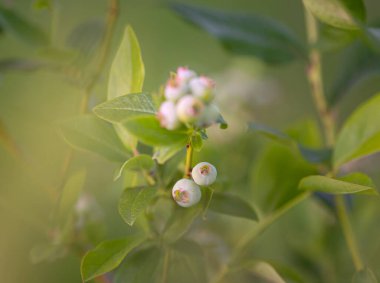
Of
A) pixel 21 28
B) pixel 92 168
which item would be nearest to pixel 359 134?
pixel 21 28

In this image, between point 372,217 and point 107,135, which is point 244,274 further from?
point 107,135

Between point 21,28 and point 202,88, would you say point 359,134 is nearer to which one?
point 202,88

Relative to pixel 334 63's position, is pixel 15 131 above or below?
below

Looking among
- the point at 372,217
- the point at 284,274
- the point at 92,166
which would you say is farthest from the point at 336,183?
the point at 92,166

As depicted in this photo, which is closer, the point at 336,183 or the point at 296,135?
the point at 336,183

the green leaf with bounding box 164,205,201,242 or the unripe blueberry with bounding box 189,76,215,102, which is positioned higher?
the unripe blueberry with bounding box 189,76,215,102

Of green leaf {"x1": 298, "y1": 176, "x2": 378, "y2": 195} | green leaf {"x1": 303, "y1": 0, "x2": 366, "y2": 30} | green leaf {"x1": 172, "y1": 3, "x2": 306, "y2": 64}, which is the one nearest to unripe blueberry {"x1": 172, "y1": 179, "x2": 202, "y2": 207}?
green leaf {"x1": 298, "y1": 176, "x2": 378, "y2": 195}

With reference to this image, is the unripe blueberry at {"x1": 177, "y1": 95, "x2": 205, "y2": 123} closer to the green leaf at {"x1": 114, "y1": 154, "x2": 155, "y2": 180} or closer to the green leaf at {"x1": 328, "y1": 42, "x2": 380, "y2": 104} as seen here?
the green leaf at {"x1": 114, "y1": 154, "x2": 155, "y2": 180}
